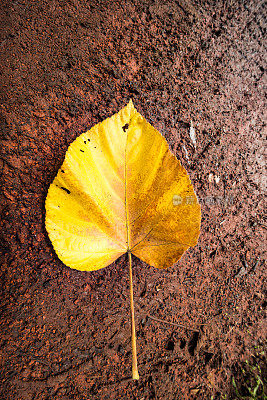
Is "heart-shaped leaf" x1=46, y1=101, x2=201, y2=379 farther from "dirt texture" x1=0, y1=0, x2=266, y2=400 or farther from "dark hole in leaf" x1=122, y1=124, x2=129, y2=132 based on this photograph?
"dirt texture" x1=0, y1=0, x2=266, y2=400

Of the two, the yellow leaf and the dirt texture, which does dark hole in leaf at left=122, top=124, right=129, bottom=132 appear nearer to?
the yellow leaf

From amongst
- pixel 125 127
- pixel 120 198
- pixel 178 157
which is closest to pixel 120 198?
pixel 120 198

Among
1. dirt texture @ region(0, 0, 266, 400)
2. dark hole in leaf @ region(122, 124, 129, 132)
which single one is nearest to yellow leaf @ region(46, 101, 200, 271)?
dark hole in leaf @ region(122, 124, 129, 132)

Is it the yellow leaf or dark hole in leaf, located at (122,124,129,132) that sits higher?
dark hole in leaf, located at (122,124,129,132)

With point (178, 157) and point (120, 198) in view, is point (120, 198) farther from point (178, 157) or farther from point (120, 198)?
point (178, 157)

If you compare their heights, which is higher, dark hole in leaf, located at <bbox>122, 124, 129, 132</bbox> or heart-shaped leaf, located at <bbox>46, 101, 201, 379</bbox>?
dark hole in leaf, located at <bbox>122, 124, 129, 132</bbox>
